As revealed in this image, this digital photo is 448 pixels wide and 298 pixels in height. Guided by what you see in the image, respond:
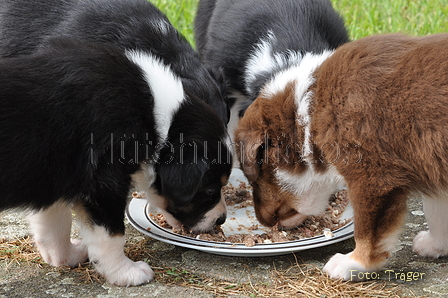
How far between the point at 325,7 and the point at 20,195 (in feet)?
10.1

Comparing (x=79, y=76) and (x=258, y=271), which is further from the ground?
(x=79, y=76)

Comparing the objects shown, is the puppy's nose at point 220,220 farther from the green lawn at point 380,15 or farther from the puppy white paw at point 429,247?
the green lawn at point 380,15

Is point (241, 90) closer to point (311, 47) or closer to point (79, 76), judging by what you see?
point (311, 47)

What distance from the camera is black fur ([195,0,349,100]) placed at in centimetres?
457

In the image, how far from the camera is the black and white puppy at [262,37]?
4.47 m

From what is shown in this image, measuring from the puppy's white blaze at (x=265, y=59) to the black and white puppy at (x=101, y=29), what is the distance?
0.44 metres

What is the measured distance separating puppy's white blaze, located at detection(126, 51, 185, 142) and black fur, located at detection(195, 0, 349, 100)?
1235 millimetres

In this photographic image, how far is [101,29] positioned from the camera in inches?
159

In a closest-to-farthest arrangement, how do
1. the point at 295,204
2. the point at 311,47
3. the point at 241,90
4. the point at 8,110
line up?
the point at 8,110 < the point at 295,204 < the point at 311,47 < the point at 241,90

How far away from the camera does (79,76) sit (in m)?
3.02

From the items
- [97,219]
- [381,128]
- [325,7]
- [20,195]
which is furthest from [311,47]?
[20,195]

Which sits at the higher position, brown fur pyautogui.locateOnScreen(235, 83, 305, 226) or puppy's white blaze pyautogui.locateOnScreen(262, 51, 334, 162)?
puppy's white blaze pyautogui.locateOnScreen(262, 51, 334, 162)

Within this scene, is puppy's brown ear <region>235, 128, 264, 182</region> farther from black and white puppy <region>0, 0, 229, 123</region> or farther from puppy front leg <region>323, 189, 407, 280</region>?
puppy front leg <region>323, 189, 407, 280</region>

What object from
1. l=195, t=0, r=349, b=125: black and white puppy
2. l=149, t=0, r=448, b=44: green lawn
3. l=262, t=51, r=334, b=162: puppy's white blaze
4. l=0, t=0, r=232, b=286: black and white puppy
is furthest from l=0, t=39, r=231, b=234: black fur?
l=149, t=0, r=448, b=44: green lawn
